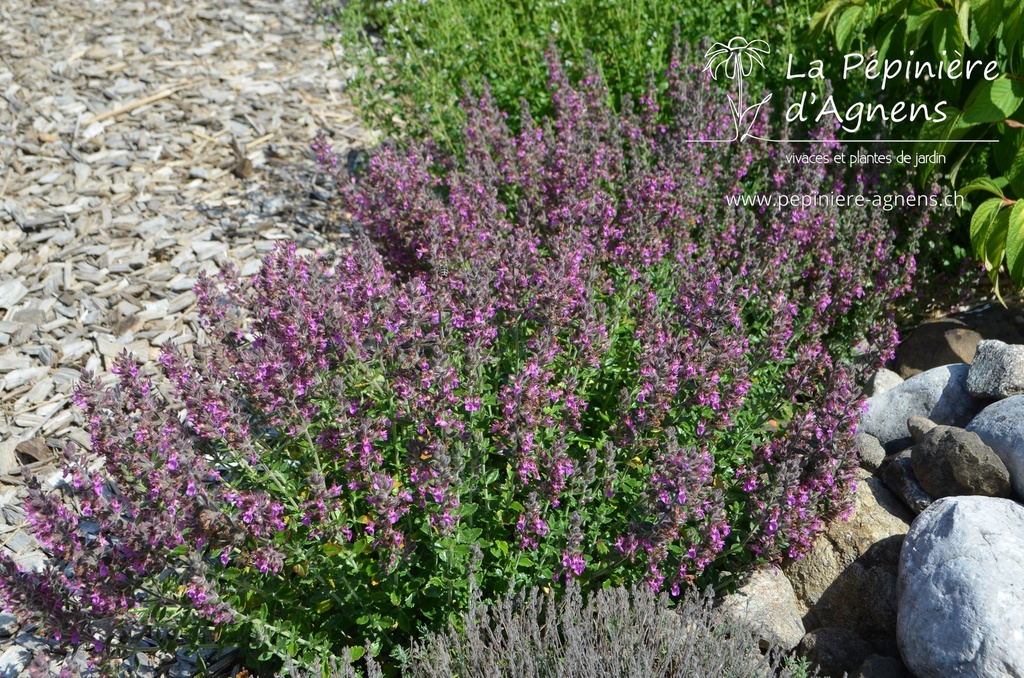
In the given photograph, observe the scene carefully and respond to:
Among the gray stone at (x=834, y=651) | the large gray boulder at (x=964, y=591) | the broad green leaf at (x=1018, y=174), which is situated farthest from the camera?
the broad green leaf at (x=1018, y=174)

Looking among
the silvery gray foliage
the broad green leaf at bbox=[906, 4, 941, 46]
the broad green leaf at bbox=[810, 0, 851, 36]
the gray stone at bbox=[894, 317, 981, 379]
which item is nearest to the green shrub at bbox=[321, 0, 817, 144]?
the broad green leaf at bbox=[810, 0, 851, 36]

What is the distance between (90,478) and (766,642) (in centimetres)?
264

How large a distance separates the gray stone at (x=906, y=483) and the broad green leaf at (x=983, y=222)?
118cm

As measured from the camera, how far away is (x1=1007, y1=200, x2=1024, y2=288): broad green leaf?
3.96 metres

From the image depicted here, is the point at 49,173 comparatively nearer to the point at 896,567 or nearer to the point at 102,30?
the point at 102,30

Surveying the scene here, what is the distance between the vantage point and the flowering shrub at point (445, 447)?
2820 mm

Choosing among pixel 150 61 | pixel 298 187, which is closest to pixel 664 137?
pixel 298 187

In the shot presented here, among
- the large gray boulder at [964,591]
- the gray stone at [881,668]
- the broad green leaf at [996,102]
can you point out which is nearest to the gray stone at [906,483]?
the large gray boulder at [964,591]

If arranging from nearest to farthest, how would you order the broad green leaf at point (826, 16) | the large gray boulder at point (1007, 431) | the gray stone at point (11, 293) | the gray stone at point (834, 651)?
1. the gray stone at point (834, 651)
2. the large gray boulder at point (1007, 431)
3. the broad green leaf at point (826, 16)
4. the gray stone at point (11, 293)

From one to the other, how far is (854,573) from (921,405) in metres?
1.17

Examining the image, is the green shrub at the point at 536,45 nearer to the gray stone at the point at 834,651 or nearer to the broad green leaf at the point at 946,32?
the broad green leaf at the point at 946,32

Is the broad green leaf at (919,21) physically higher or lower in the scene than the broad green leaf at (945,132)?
higher

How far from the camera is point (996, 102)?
4.16m

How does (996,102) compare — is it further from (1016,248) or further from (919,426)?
(919,426)
